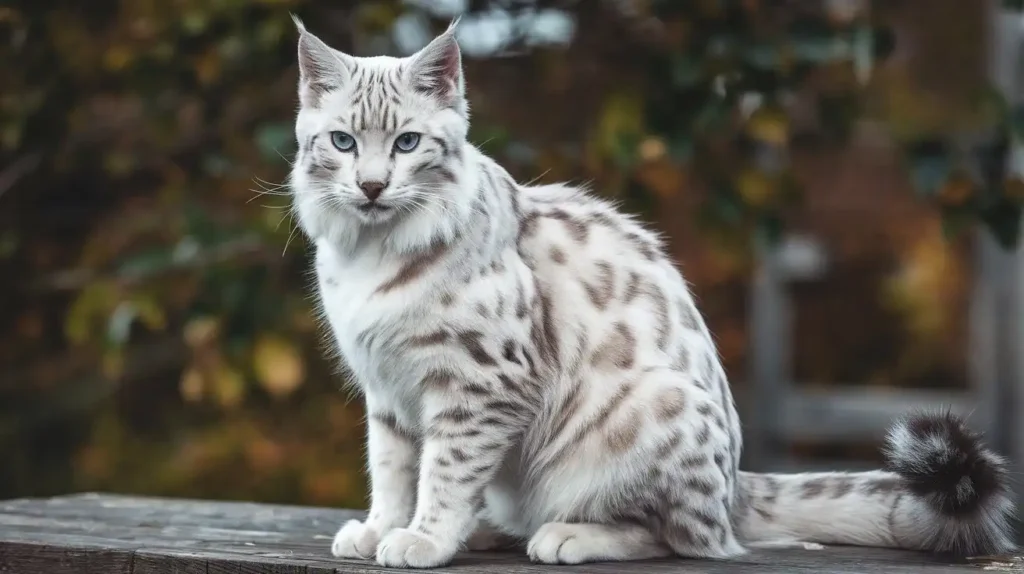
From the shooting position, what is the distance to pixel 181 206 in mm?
4840

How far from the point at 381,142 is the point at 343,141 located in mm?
92

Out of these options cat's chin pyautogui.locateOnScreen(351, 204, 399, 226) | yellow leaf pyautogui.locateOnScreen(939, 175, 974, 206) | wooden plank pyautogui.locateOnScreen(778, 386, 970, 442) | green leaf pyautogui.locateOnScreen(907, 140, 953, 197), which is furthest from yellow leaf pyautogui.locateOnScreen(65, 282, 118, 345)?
wooden plank pyautogui.locateOnScreen(778, 386, 970, 442)

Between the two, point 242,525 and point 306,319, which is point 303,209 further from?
point 306,319

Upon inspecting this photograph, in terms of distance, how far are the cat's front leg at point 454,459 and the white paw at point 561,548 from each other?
0.17m

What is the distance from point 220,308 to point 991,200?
8.78 ft

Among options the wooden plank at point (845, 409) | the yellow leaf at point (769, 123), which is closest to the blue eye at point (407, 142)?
the yellow leaf at point (769, 123)

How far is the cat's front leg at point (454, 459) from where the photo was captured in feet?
9.07

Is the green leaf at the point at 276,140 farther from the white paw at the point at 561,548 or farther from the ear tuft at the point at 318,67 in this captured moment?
the white paw at the point at 561,548

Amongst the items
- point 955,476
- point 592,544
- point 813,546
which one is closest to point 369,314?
point 592,544

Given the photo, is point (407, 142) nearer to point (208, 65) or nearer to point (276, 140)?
point (276, 140)

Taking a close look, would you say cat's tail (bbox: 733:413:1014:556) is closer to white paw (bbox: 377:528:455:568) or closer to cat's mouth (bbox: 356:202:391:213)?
white paw (bbox: 377:528:455:568)

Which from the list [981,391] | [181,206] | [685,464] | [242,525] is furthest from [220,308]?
[981,391]

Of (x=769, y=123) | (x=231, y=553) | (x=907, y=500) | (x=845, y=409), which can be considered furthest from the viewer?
(x=845, y=409)

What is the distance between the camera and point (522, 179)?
4.54m
